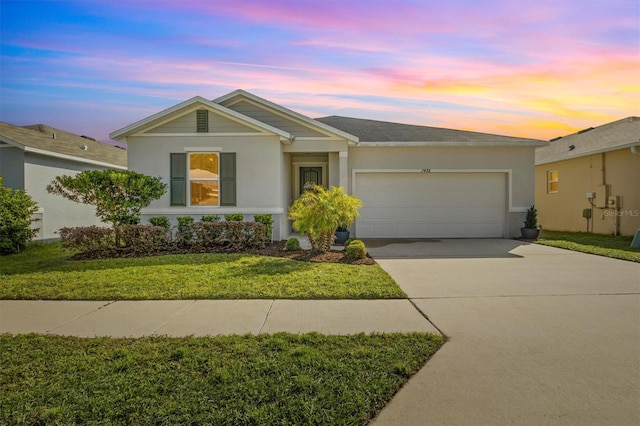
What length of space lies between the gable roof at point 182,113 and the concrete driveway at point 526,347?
6.08 metres

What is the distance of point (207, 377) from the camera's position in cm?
300

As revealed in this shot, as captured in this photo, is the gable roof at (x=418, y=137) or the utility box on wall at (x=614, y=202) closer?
the gable roof at (x=418, y=137)

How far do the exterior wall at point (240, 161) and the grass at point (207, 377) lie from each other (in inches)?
300

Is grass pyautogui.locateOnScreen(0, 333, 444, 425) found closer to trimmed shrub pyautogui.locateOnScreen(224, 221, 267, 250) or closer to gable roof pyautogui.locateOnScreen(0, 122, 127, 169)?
trimmed shrub pyautogui.locateOnScreen(224, 221, 267, 250)

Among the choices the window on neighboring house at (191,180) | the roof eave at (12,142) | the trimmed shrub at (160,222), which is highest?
the roof eave at (12,142)

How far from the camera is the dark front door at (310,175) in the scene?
1484cm

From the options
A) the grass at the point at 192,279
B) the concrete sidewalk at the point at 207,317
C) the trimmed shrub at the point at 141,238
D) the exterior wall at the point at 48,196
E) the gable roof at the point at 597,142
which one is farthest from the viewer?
the gable roof at the point at 597,142

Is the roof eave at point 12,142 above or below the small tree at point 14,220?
above

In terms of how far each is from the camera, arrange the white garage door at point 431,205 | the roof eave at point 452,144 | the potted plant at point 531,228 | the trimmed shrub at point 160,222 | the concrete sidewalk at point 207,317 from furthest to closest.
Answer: the white garage door at point 431,205
the roof eave at point 452,144
the potted plant at point 531,228
the trimmed shrub at point 160,222
the concrete sidewalk at point 207,317

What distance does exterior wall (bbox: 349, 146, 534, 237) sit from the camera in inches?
519

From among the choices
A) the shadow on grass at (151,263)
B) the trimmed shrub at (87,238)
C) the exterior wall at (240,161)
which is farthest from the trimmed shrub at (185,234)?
the trimmed shrub at (87,238)

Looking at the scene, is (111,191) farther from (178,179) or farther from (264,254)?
(264,254)

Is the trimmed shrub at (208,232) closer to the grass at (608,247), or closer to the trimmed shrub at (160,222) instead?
the trimmed shrub at (160,222)

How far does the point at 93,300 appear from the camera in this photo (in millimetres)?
5449
